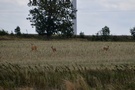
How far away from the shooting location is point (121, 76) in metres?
14.2

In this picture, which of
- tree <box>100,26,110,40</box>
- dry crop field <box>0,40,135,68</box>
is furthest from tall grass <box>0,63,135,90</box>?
tree <box>100,26,110,40</box>

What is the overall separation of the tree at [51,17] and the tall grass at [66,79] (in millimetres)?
59411

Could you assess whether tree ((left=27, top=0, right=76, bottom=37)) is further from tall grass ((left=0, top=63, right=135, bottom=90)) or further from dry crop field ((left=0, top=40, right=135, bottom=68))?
tall grass ((left=0, top=63, right=135, bottom=90))

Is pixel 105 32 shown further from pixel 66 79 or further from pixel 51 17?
pixel 66 79

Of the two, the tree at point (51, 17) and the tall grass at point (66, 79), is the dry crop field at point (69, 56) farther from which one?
the tree at point (51, 17)

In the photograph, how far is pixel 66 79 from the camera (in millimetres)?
13391

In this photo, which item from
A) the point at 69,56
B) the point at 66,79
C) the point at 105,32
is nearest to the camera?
the point at 66,79

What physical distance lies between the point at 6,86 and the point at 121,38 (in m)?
56.9

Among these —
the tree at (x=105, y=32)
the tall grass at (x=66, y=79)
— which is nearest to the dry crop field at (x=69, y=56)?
the tall grass at (x=66, y=79)

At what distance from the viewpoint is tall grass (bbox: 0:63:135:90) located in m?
12.9

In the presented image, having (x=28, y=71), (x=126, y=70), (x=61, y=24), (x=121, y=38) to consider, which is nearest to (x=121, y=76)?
(x=126, y=70)

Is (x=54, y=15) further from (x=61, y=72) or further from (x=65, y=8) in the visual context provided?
(x=61, y=72)

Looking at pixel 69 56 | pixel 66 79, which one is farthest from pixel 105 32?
pixel 66 79

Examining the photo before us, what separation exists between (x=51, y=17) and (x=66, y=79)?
63659 millimetres
